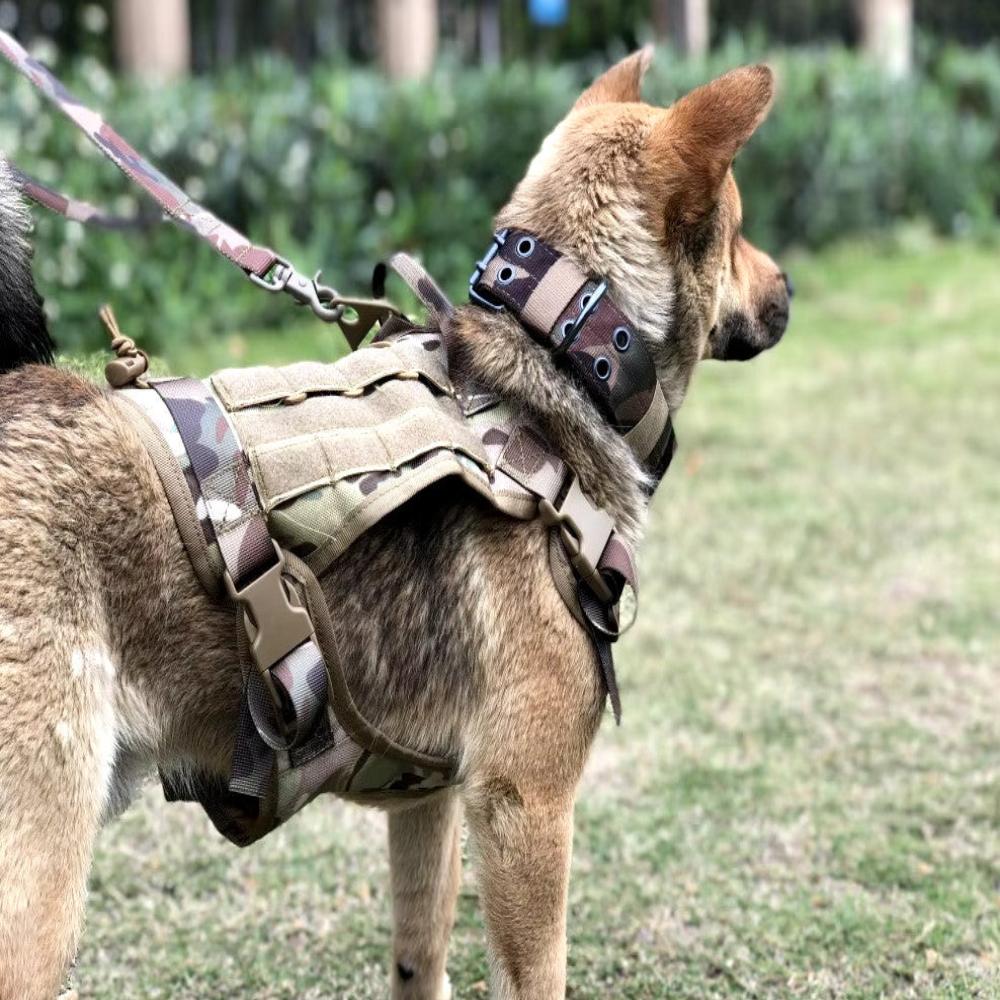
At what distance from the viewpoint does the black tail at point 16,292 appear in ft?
8.28

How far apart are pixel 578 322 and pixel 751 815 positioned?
6.79 ft

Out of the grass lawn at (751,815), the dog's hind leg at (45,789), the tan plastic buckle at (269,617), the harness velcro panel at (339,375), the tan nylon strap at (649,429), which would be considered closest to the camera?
the dog's hind leg at (45,789)

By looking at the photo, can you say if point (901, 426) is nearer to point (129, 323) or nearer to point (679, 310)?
point (129, 323)

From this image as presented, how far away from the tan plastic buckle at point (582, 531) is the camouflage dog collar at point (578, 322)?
0.63 feet

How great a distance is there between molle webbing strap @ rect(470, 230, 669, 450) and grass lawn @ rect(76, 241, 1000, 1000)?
1.52 m

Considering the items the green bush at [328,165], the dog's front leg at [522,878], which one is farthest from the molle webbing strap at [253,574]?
the green bush at [328,165]

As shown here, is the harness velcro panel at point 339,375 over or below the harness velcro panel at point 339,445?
over

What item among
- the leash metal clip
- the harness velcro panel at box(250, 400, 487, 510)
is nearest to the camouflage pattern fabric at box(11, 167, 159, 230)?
the leash metal clip

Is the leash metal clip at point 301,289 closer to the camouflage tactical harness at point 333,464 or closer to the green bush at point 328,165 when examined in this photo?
the camouflage tactical harness at point 333,464

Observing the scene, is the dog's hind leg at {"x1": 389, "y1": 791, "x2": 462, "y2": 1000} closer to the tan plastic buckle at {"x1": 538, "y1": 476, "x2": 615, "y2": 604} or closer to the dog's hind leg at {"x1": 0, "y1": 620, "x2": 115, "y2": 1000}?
the tan plastic buckle at {"x1": 538, "y1": 476, "x2": 615, "y2": 604}

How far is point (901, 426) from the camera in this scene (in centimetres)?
812

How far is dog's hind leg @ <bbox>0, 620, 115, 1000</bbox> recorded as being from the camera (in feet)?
6.86

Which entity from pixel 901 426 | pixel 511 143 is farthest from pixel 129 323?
pixel 901 426

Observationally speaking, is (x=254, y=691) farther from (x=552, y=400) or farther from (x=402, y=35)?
(x=402, y=35)
